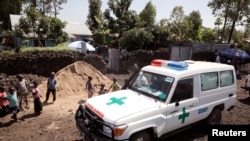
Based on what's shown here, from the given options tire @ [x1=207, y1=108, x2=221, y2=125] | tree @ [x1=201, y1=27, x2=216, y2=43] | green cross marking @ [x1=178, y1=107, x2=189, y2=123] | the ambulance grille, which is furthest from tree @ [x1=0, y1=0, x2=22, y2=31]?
green cross marking @ [x1=178, y1=107, x2=189, y2=123]

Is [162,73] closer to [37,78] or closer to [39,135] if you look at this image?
[39,135]

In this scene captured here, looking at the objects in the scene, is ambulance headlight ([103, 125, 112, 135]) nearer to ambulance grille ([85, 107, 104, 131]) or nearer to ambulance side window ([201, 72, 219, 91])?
ambulance grille ([85, 107, 104, 131])

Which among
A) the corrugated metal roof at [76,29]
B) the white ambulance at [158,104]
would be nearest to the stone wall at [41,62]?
the white ambulance at [158,104]

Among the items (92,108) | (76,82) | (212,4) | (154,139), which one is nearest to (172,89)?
(154,139)

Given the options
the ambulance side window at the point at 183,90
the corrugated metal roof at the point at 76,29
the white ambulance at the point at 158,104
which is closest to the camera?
the white ambulance at the point at 158,104

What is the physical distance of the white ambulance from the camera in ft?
16.4

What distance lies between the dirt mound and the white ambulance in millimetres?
5881

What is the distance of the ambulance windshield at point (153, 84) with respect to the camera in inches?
226

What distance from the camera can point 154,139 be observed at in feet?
17.8

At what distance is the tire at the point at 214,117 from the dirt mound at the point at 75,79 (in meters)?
6.80

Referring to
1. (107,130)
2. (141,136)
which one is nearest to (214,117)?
(141,136)

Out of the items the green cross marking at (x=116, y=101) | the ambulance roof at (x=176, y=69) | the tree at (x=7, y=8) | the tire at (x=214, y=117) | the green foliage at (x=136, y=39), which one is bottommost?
the tire at (x=214, y=117)

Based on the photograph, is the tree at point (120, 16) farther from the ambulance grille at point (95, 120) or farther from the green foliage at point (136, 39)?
the ambulance grille at point (95, 120)

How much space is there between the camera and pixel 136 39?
67.5ft
